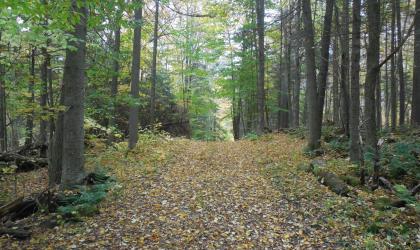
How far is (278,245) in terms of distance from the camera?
4.93 meters

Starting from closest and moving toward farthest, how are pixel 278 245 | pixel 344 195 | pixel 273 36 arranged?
pixel 278 245
pixel 344 195
pixel 273 36

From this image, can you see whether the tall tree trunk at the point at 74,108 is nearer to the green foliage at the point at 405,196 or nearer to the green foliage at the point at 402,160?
the green foliage at the point at 405,196

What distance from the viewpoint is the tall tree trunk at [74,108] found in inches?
274

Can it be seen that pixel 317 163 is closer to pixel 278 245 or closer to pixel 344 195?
pixel 344 195

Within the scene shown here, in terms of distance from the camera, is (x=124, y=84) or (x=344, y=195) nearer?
(x=344, y=195)

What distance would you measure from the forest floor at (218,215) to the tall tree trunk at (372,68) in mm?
1724

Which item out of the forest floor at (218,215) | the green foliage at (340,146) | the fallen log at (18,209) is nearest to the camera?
the forest floor at (218,215)

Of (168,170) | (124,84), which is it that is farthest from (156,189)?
(124,84)

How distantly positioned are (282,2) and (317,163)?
16.0 m

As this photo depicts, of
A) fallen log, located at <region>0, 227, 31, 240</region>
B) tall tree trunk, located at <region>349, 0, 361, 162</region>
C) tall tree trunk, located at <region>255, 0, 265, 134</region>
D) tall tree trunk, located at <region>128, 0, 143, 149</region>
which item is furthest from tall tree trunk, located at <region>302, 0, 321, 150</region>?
fallen log, located at <region>0, 227, 31, 240</region>

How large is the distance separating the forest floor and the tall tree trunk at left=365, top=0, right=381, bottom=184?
5.65 ft

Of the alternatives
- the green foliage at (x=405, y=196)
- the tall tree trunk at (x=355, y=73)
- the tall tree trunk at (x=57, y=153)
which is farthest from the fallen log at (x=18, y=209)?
the tall tree trunk at (x=355, y=73)

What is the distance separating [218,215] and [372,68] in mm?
4811

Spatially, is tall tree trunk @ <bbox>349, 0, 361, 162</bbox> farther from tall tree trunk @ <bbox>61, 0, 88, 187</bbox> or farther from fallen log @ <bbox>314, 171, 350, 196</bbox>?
tall tree trunk @ <bbox>61, 0, 88, 187</bbox>
